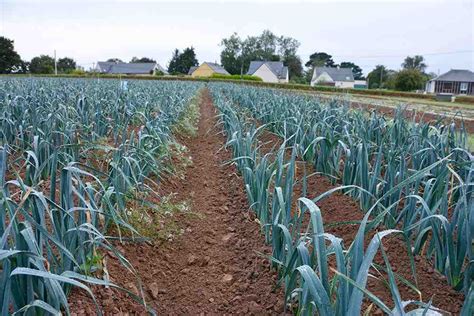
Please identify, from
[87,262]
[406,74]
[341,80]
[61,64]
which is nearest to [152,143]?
[87,262]

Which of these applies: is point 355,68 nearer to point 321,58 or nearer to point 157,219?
point 321,58

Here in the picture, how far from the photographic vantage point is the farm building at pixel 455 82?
2354 inches

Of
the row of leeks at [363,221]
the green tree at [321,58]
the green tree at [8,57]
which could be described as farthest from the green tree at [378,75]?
the row of leeks at [363,221]

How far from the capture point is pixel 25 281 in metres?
1.41

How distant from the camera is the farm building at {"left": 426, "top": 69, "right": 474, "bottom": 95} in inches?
2354

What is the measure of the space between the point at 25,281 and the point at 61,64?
238 feet

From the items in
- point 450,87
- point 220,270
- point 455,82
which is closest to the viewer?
point 220,270

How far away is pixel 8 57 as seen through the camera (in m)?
47.7

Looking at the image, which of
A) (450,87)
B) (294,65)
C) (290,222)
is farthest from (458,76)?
(290,222)

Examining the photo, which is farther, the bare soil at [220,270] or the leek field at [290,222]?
the bare soil at [220,270]

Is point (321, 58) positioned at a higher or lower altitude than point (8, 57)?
higher

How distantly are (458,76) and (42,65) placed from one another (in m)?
61.3

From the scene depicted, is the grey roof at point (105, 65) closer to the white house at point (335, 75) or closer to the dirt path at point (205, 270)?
the white house at point (335, 75)

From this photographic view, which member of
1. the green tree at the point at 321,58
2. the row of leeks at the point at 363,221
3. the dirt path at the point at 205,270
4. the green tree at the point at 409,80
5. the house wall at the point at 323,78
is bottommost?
the dirt path at the point at 205,270
